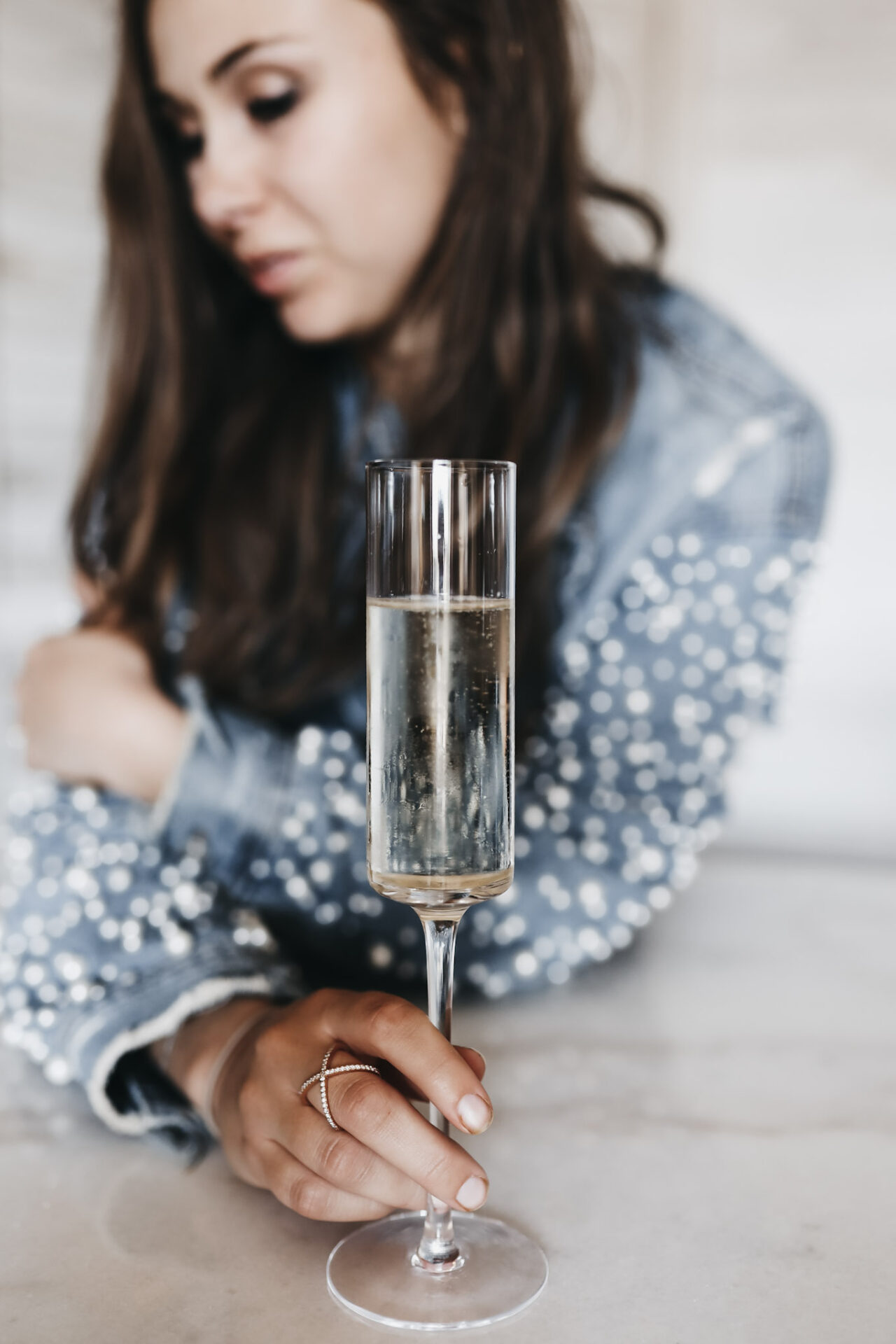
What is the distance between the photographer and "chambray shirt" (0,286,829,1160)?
0.91m

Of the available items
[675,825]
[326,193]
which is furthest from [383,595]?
[326,193]

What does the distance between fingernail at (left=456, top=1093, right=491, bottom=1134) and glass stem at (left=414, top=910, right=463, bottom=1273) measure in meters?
0.03

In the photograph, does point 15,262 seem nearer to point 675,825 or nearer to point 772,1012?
→ point 675,825

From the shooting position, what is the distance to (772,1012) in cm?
107

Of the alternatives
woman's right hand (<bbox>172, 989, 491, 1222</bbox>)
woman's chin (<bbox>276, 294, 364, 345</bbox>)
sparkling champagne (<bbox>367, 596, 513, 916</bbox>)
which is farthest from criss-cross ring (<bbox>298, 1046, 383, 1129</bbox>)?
woman's chin (<bbox>276, 294, 364, 345</bbox>)

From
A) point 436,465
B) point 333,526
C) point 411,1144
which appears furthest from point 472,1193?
point 333,526

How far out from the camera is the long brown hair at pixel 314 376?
4.17ft

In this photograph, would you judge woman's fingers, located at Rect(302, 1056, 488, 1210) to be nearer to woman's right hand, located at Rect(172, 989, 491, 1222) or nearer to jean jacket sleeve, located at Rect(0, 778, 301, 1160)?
woman's right hand, located at Rect(172, 989, 491, 1222)

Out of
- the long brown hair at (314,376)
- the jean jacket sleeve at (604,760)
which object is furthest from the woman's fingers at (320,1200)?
the long brown hair at (314,376)

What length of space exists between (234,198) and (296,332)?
0.16 m

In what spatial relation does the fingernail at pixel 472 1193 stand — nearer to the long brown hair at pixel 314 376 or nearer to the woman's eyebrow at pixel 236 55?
the long brown hair at pixel 314 376

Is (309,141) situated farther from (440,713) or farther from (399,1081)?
(399,1081)

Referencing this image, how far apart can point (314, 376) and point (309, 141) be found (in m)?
0.38

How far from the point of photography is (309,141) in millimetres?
1205
